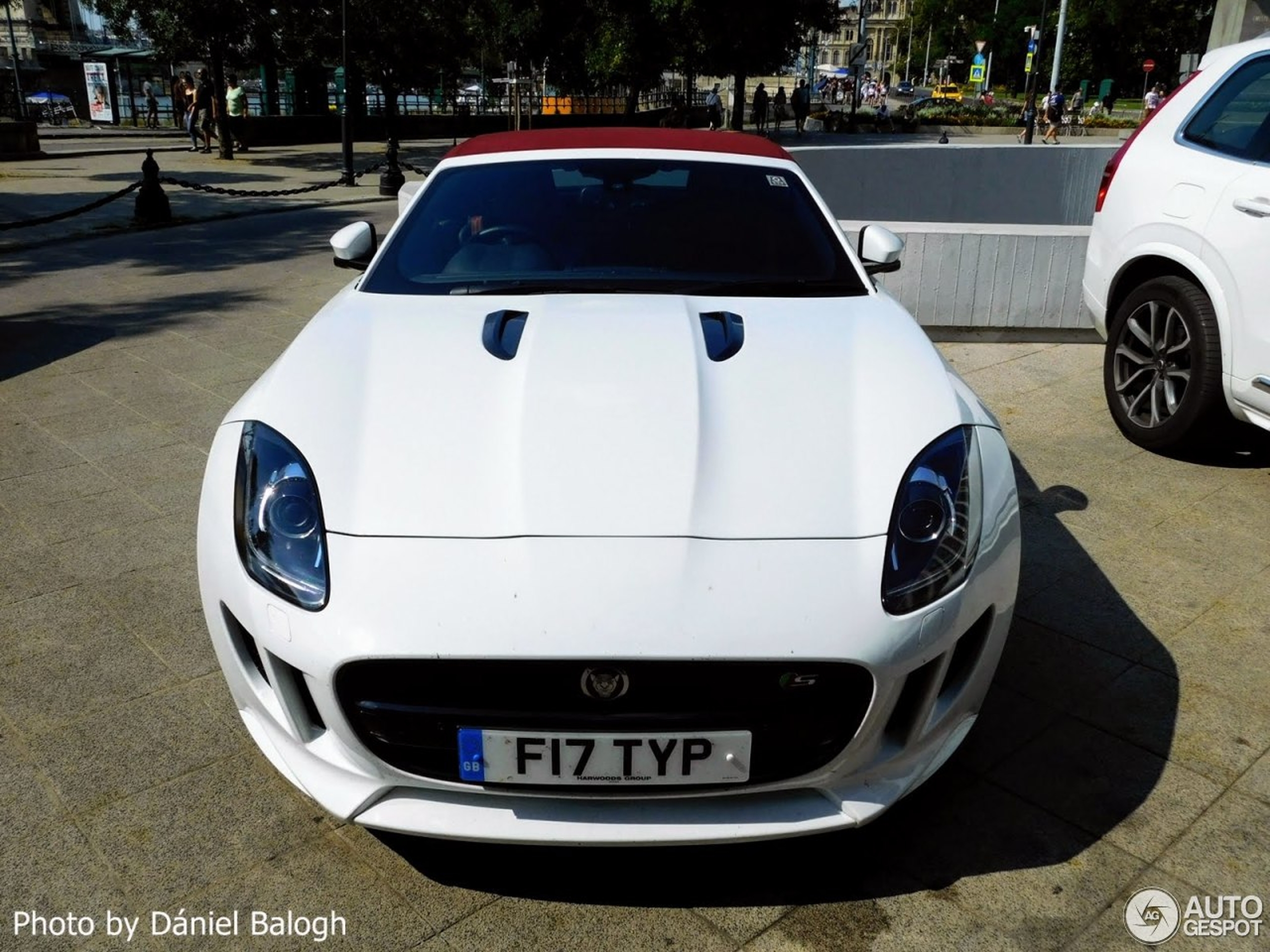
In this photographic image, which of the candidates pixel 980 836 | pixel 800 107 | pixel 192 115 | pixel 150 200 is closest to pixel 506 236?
pixel 980 836

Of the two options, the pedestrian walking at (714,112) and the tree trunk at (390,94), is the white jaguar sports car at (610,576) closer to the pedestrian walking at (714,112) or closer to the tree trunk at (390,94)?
the tree trunk at (390,94)

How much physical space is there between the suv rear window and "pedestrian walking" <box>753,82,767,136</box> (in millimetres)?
34959

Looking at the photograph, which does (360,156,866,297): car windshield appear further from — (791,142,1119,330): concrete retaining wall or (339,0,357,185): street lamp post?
(339,0,357,185): street lamp post

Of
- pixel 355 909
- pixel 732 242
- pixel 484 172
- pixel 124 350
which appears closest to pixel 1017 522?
pixel 732 242

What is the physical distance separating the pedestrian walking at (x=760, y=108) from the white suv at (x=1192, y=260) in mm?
34777

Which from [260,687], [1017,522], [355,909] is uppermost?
[1017,522]

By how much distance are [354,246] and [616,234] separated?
0.97m

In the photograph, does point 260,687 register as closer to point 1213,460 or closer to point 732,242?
point 732,242

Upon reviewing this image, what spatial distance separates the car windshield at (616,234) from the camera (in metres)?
3.40

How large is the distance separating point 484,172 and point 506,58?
31.7 metres

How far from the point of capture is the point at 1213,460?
17.5 ft

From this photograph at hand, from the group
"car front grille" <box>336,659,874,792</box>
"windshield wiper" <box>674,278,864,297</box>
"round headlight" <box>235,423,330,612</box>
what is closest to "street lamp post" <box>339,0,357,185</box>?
"windshield wiper" <box>674,278,864,297</box>

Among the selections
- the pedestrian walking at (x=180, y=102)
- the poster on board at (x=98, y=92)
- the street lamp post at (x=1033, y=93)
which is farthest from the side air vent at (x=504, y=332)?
the poster on board at (x=98, y=92)

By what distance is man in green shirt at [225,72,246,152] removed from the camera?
26906 mm
